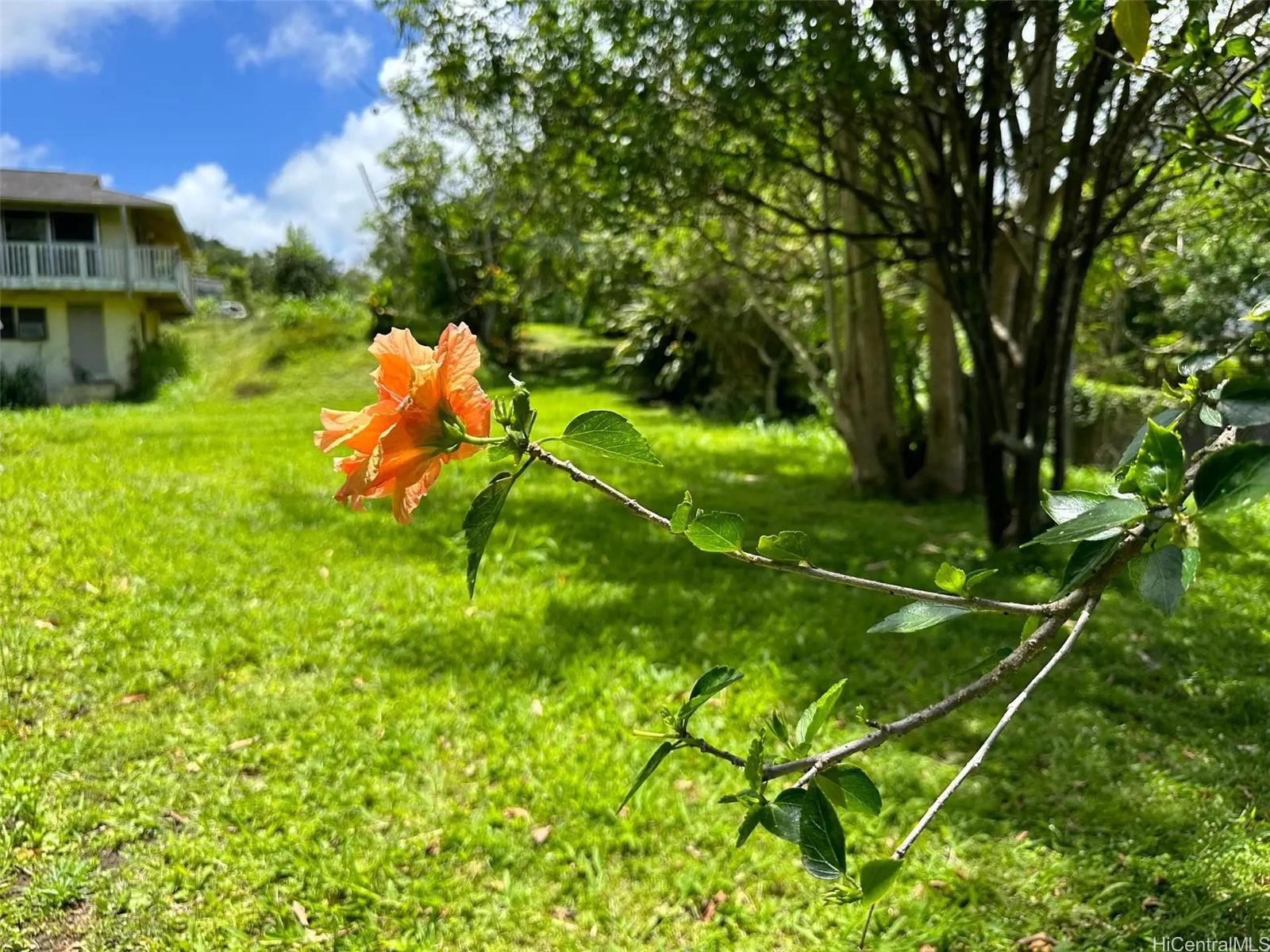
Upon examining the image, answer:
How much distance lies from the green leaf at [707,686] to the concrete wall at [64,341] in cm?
772

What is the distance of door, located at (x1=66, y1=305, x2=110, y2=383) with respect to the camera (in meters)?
8.60

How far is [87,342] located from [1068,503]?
10.5 meters

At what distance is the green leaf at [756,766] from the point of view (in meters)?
0.56

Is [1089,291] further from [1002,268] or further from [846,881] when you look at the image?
[846,881]

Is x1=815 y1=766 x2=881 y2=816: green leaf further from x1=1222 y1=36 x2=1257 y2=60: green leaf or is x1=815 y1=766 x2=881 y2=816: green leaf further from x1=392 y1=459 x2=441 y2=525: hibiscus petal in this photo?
x1=1222 y1=36 x2=1257 y2=60: green leaf

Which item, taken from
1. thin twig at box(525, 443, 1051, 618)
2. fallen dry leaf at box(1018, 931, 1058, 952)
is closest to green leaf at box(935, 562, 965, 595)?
thin twig at box(525, 443, 1051, 618)

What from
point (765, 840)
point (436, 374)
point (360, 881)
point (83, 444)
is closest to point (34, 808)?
point (360, 881)

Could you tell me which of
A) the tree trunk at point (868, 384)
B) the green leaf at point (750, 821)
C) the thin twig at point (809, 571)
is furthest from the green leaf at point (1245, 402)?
the tree trunk at point (868, 384)

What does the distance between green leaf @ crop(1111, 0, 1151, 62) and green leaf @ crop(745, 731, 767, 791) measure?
0.71 metres

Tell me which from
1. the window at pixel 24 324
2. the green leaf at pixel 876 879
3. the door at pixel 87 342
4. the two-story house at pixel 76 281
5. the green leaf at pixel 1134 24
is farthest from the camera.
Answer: the door at pixel 87 342

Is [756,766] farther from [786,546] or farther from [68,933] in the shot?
[68,933]

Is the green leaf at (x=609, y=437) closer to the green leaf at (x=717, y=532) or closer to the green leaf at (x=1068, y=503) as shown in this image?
the green leaf at (x=717, y=532)

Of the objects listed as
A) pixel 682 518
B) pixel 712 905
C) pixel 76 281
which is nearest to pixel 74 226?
pixel 76 281

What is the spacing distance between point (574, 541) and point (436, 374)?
3.77m
